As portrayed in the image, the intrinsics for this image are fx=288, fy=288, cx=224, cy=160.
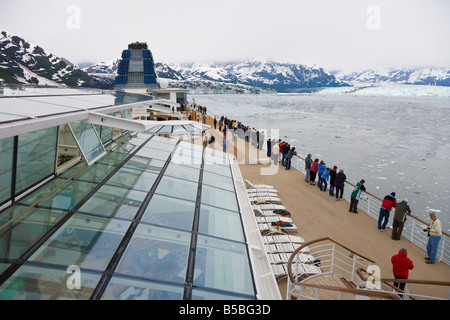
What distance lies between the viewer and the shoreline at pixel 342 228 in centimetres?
677

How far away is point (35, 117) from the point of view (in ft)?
11.2

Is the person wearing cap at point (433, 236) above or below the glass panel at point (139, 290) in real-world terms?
below

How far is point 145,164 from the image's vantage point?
6.43 metres

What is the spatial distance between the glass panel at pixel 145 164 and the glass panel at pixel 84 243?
2430 mm

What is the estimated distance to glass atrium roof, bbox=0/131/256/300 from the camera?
→ 8.92ft

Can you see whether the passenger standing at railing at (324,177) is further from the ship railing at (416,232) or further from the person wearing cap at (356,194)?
the person wearing cap at (356,194)

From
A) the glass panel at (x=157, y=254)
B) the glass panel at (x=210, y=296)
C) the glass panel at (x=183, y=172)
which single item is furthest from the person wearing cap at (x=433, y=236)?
the glass panel at (x=157, y=254)

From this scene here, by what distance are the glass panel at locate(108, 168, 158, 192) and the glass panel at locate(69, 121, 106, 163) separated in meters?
0.57

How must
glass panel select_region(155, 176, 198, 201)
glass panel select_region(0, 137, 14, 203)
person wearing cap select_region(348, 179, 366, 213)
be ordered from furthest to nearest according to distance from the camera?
person wearing cap select_region(348, 179, 366, 213)
glass panel select_region(155, 176, 198, 201)
glass panel select_region(0, 137, 14, 203)

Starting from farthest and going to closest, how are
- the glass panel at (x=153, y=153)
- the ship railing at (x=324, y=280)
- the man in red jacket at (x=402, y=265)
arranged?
1. the glass panel at (x=153, y=153)
2. the man in red jacket at (x=402, y=265)
3. the ship railing at (x=324, y=280)

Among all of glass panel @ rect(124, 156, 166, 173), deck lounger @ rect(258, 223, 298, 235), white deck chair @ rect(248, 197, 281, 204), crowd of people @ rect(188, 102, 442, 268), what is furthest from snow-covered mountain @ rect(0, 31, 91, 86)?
deck lounger @ rect(258, 223, 298, 235)

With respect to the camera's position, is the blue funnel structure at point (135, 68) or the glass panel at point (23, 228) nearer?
the glass panel at point (23, 228)

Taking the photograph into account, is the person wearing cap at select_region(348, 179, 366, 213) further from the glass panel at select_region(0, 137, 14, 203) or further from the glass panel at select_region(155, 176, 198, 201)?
the glass panel at select_region(0, 137, 14, 203)

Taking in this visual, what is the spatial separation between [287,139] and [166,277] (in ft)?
95.2
